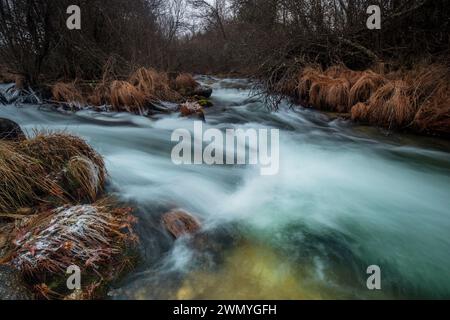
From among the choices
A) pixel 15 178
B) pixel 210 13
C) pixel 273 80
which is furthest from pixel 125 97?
pixel 210 13

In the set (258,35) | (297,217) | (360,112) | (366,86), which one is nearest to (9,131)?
(297,217)

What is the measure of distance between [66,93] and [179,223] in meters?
6.82

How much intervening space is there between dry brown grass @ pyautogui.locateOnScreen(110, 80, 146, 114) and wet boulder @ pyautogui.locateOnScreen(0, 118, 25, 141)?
412cm

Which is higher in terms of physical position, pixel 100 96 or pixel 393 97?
pixel 100 96

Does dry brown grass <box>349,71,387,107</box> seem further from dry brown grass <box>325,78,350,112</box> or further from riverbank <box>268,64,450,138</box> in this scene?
dry brown grass <box>325,78,350,112</box>

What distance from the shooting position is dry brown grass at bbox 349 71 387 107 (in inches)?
269

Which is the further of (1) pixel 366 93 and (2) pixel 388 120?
(1) pixel 366 93

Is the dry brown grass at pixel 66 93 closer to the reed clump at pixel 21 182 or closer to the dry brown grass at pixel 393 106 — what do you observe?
the reed clump at pixel 21 182

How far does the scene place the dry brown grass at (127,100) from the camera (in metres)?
7.84

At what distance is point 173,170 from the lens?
14.4ft

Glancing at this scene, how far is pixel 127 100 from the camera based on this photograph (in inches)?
310

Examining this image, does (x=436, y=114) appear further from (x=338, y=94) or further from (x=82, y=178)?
(x=82, y=178)
